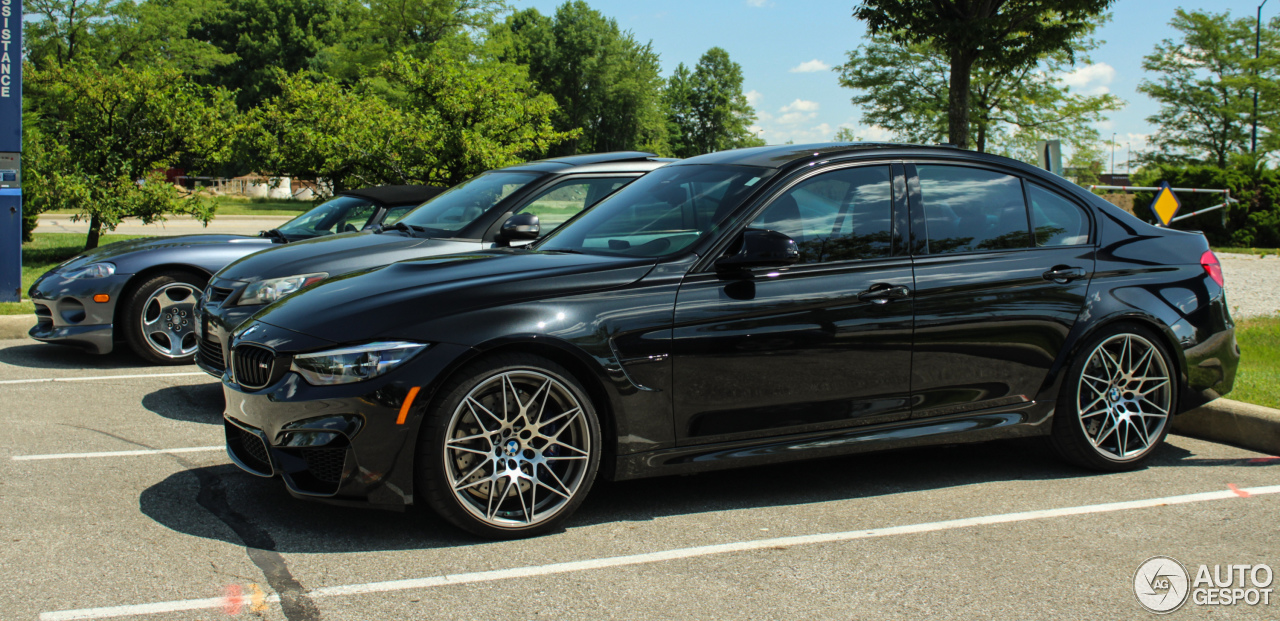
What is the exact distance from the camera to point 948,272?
187 inches

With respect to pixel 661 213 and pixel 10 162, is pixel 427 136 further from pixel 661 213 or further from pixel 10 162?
pixel 661 213

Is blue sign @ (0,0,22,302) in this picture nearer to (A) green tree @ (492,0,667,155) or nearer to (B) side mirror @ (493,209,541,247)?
(B) side mirror @ (493,209,541,247)

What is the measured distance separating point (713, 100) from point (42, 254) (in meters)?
83.5

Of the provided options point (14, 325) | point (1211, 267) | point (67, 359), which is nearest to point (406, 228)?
point (67, 359)

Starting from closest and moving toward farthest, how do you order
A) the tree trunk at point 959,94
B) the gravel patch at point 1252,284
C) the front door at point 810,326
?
the front door at point 810,326
the gravel patch at point 1252,284
the tree trunk at point 959,94

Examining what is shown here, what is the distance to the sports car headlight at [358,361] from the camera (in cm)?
381

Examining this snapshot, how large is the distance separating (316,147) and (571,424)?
12.2m

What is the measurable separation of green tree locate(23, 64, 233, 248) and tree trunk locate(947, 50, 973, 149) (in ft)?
36.7

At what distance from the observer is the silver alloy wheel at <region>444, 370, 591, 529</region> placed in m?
3.92

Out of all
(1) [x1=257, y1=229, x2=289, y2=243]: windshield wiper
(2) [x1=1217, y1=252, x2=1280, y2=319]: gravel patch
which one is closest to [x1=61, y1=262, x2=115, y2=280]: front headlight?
(1) [x1=257, y1=229, x2=289, y2=243]: windshield wiper

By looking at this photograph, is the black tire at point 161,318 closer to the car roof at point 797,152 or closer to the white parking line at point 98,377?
the white parking line at point 98,377

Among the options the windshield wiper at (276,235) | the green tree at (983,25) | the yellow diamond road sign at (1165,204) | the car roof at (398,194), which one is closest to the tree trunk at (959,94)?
the green tree at (983,25)

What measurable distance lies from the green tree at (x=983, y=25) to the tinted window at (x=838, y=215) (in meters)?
11.4

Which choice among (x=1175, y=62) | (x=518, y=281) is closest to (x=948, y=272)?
(x=518, y=281)
